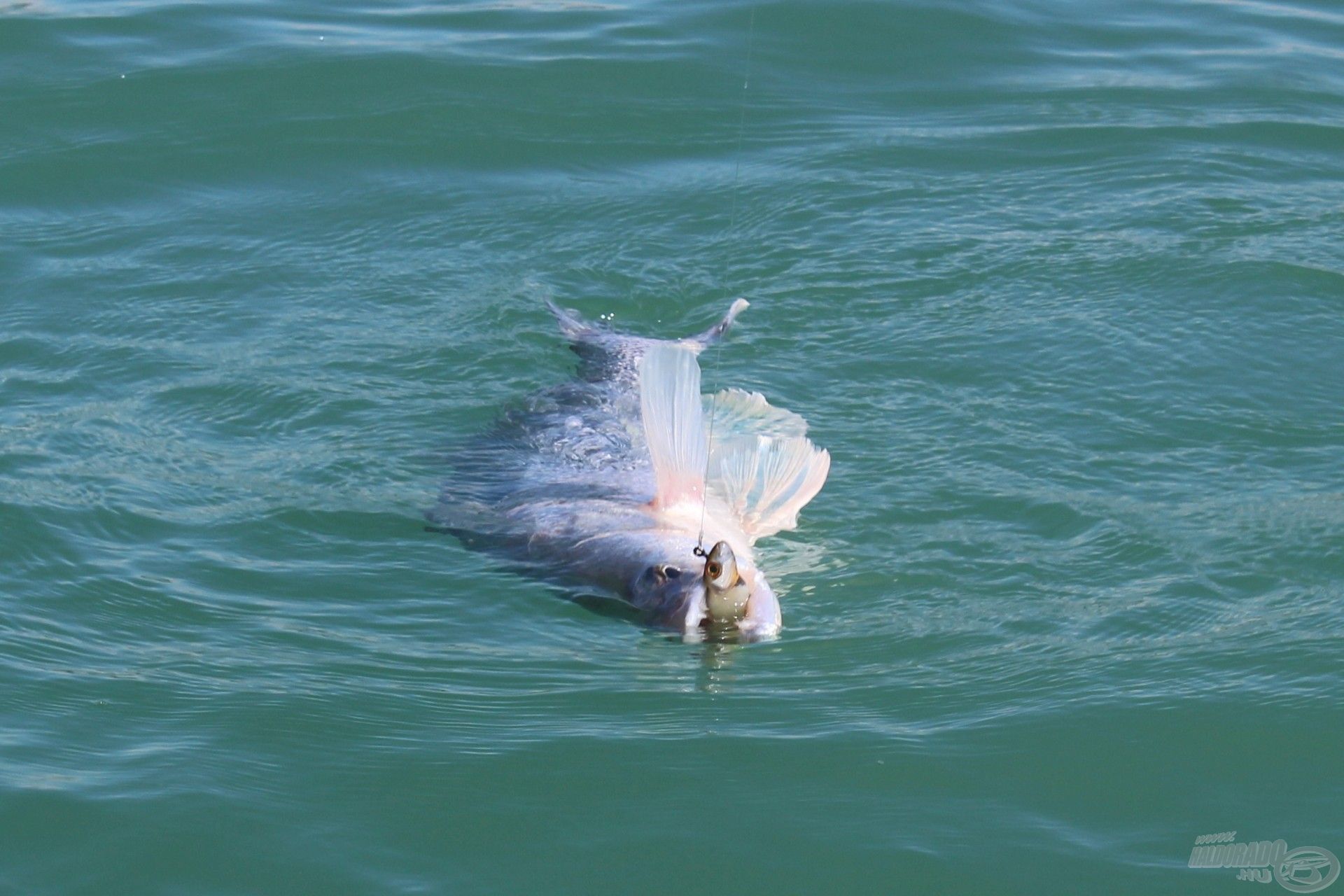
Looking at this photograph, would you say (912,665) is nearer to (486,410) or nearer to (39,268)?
(486,410)

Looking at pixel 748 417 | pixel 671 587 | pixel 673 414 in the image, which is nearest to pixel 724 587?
pixel 671 587

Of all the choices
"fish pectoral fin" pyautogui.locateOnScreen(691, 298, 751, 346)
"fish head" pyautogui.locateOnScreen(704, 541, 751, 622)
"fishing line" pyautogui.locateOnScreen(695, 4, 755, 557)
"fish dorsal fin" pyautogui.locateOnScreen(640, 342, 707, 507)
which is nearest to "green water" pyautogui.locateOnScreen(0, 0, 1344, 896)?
"fishing line" pyautogui.locateOnScreen(695, 4, 755, 557)

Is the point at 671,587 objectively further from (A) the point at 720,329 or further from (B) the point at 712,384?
(A) the point at 720,329

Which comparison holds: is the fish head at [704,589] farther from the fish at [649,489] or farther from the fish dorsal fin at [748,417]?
the fish dorsal fin at [748,417]

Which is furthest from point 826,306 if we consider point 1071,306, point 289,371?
point 289,371

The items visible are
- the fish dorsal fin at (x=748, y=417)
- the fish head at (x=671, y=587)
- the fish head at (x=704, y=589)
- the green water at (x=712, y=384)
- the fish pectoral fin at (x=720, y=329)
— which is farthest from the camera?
the fish pectoral fin at (x=720, y=329)

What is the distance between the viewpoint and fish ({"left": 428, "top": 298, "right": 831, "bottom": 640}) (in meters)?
5.30

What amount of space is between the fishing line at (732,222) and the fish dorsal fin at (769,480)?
0.09 meters

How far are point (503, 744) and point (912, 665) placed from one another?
1.30 m

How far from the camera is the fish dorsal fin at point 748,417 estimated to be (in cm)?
659

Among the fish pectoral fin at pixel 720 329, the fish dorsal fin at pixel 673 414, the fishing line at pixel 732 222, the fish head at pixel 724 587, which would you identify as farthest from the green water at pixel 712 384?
the fish dorsal fin at pixel 673 414

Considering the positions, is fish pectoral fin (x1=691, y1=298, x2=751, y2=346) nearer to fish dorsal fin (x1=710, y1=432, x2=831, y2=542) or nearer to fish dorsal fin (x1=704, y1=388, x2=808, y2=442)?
fish dorsal fin (x1=704, y1=388, x2=808, y2=442)

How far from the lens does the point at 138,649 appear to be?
18.5ft

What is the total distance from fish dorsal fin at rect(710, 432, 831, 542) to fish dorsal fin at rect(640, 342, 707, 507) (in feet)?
0.93
